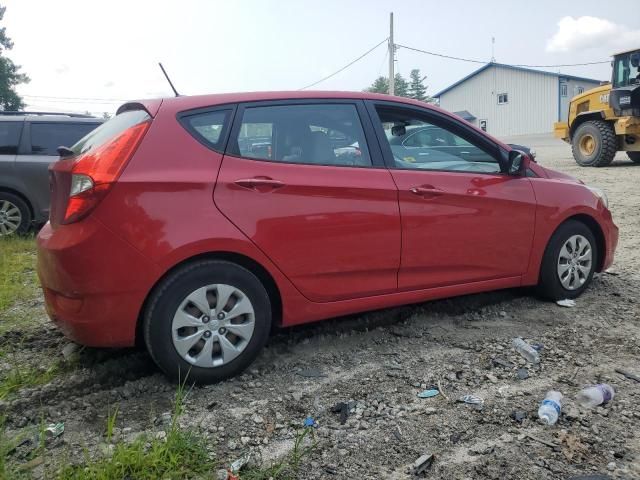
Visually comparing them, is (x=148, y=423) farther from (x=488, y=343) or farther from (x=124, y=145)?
(x=488, y=343)

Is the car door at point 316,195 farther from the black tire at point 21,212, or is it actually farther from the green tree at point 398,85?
the green tree at point 398,85

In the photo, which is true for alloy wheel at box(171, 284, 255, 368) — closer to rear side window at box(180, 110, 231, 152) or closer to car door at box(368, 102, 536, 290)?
rear side window at box(180, 110, 231, 152)

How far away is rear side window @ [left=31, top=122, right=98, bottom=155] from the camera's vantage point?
7.39 metres

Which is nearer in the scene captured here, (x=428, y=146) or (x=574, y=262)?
(x=428, y=146)

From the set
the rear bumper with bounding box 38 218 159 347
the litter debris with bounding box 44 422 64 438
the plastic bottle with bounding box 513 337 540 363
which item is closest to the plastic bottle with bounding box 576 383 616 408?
the plastic bottle with bounding box 513 337 540 363

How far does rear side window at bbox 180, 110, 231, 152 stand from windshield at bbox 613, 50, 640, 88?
13.1m

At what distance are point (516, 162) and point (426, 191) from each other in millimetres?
884

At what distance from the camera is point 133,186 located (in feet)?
9.14

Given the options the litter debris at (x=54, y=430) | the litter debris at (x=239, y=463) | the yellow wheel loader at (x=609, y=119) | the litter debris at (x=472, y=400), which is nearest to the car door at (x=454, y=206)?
the litter debris at (x=472, y=400)

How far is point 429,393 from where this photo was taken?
9.70 feet

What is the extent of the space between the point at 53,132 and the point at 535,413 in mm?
7112

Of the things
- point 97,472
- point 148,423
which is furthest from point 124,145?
point 97,472

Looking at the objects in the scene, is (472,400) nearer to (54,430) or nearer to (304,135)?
(304,135)

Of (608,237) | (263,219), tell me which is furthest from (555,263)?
(263,219)
